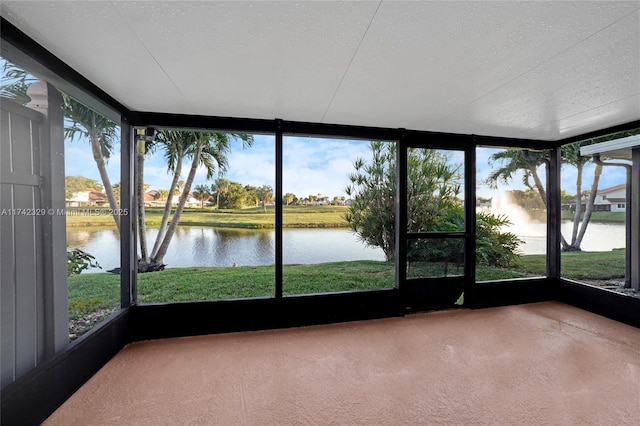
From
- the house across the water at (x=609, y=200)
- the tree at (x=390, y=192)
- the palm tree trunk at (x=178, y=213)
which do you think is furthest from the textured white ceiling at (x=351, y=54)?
the house across the water at (x=609, y=200)

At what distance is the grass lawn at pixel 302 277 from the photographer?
378 centimetres

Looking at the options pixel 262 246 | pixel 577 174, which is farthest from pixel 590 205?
pixel 262 246

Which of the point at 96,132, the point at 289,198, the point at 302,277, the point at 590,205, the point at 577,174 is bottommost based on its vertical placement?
the point at 302,277

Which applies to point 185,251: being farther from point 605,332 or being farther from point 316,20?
point 605,332

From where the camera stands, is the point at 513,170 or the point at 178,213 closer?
the point at 178,213

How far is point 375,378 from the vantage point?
196 centimetres

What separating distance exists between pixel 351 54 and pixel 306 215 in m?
2.74

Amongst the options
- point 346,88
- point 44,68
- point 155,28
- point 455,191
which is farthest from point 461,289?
point 44,68

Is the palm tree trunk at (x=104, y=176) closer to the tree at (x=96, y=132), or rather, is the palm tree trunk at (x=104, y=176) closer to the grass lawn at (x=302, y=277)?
the tree at (x=96, y=132)

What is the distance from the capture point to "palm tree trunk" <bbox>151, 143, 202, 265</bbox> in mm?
3979

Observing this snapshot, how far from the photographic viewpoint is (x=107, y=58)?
162 cm

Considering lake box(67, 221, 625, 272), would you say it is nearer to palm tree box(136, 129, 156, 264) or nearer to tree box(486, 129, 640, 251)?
palm tree box(136, 129, 156, 264)

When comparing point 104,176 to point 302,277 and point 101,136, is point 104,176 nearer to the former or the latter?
point 101,136

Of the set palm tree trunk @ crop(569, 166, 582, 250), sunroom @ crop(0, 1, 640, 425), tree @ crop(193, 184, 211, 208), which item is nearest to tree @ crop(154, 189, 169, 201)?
sunroom @ crop(0, 1, 640, 425)
